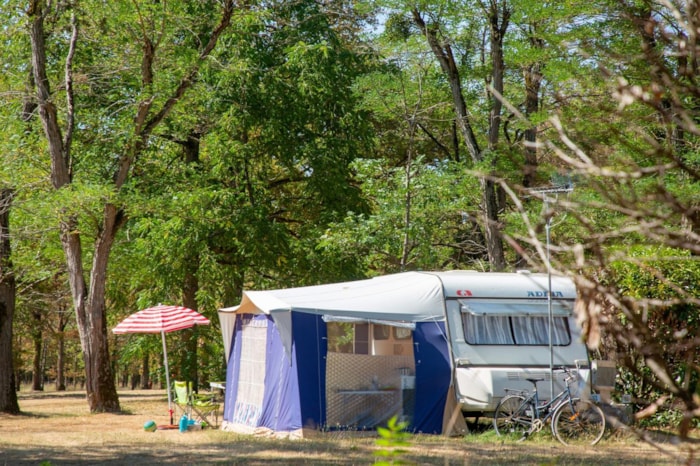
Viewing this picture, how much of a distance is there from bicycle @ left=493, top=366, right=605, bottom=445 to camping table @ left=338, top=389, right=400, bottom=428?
54.2 inches

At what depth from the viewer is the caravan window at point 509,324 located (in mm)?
11867

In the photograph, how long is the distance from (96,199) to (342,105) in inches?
273

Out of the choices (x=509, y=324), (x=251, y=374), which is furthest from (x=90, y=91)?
(x=509, y=324)

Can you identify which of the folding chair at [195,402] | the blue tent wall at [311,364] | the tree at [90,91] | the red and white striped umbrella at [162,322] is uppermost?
the tree at [90,91]

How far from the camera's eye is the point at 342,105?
19.5 m

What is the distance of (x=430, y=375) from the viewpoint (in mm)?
11562

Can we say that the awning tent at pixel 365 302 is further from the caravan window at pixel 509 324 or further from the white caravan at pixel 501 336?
the caravan window at pixel 509 324

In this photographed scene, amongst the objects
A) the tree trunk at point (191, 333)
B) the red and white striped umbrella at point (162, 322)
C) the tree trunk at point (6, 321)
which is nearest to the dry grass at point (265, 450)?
the red and white striped umbrella at point (162, 322)

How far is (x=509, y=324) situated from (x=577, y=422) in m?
1.83

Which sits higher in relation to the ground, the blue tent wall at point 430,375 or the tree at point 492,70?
the tree at point 492,70

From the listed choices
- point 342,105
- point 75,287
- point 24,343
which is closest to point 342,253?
point 342,105

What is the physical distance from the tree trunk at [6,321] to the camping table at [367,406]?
7.64 m

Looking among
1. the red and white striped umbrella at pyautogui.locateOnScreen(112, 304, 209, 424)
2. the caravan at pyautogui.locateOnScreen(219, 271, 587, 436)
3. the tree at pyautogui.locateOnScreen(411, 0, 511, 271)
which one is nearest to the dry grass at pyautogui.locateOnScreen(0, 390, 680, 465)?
the caravan at pyautogui.locateOnScreen(219, 271, 587, 436)

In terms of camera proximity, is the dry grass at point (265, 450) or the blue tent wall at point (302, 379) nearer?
the dry grass at point (265, 450)
